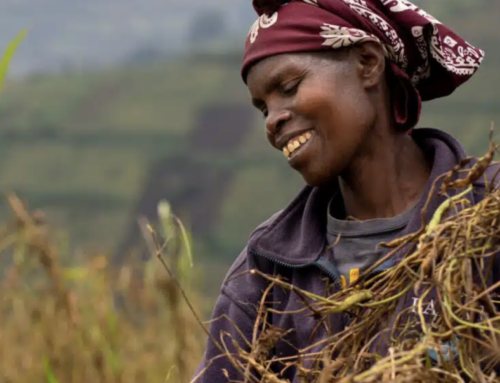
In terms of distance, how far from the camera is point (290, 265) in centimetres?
209

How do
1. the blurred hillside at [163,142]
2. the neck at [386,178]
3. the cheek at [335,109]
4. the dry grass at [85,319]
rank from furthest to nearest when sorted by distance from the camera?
1. the blurred hillside at [163,142]
2. the dry grass at [85,319]
3. the neck at [386,178]
4. the cheek at [335,109]

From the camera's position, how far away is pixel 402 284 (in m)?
1.40

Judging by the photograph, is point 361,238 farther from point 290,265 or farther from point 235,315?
point 235,315

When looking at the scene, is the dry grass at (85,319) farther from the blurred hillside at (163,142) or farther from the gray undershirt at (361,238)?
the blurred hillside at (163,142)

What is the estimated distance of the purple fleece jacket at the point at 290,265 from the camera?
2045 millimetres

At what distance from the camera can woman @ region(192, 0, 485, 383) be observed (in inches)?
78.6

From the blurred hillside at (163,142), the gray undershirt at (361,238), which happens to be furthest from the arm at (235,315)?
the blurred hillside at (163,142)

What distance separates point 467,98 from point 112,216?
339 inches

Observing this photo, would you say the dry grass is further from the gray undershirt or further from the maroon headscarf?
the maroon headscarf

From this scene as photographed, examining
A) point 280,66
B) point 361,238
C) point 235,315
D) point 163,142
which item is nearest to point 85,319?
point 235,315

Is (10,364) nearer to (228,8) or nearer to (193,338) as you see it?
(193,338)

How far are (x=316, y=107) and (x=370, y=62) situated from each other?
18cm

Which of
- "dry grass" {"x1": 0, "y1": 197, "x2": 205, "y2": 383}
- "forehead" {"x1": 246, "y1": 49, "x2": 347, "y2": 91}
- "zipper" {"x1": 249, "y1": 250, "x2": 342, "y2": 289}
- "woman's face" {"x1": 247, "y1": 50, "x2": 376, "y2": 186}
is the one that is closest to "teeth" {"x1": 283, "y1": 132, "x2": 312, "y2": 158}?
"woman's face" {"x1": 247, "y1": 50, "x2": 376, "y2": 186}

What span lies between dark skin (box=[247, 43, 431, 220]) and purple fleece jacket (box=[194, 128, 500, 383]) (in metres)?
0.09
